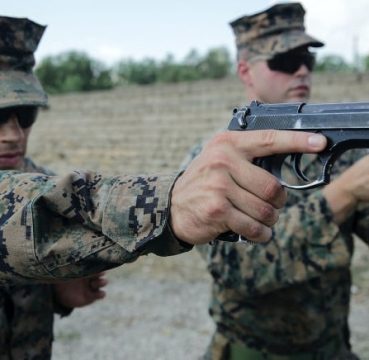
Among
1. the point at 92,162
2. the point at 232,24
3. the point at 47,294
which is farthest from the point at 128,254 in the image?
the point at 92,162

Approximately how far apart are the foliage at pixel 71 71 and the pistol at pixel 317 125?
31335 millimetres

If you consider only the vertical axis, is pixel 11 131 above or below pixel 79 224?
above

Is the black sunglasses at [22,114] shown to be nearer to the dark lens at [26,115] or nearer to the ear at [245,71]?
the dark lens at [26,115]

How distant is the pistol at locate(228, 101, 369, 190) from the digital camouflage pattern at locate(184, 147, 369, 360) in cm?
102

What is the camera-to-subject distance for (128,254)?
1.27 m

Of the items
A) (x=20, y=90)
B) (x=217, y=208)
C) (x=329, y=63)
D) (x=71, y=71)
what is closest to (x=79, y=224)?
Result: (x=217, y=208)

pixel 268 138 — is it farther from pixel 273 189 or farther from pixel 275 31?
pixel 275 31

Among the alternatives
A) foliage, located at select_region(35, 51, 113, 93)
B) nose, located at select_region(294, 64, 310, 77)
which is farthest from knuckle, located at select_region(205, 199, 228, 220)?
foliage, located at select_region(35, 51, 113, 93)

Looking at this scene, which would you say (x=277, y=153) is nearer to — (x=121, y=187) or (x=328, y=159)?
(x=328, y=159)

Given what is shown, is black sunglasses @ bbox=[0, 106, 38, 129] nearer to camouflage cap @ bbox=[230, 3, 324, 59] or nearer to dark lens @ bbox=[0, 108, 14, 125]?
dark lens @ bbox=[0, 108, 14, 125]

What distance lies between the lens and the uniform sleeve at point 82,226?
125cm

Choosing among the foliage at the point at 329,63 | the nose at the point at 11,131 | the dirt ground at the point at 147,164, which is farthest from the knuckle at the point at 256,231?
the foliage at the point at 329,63

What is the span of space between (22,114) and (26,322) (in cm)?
77

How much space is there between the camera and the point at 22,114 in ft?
7.00
